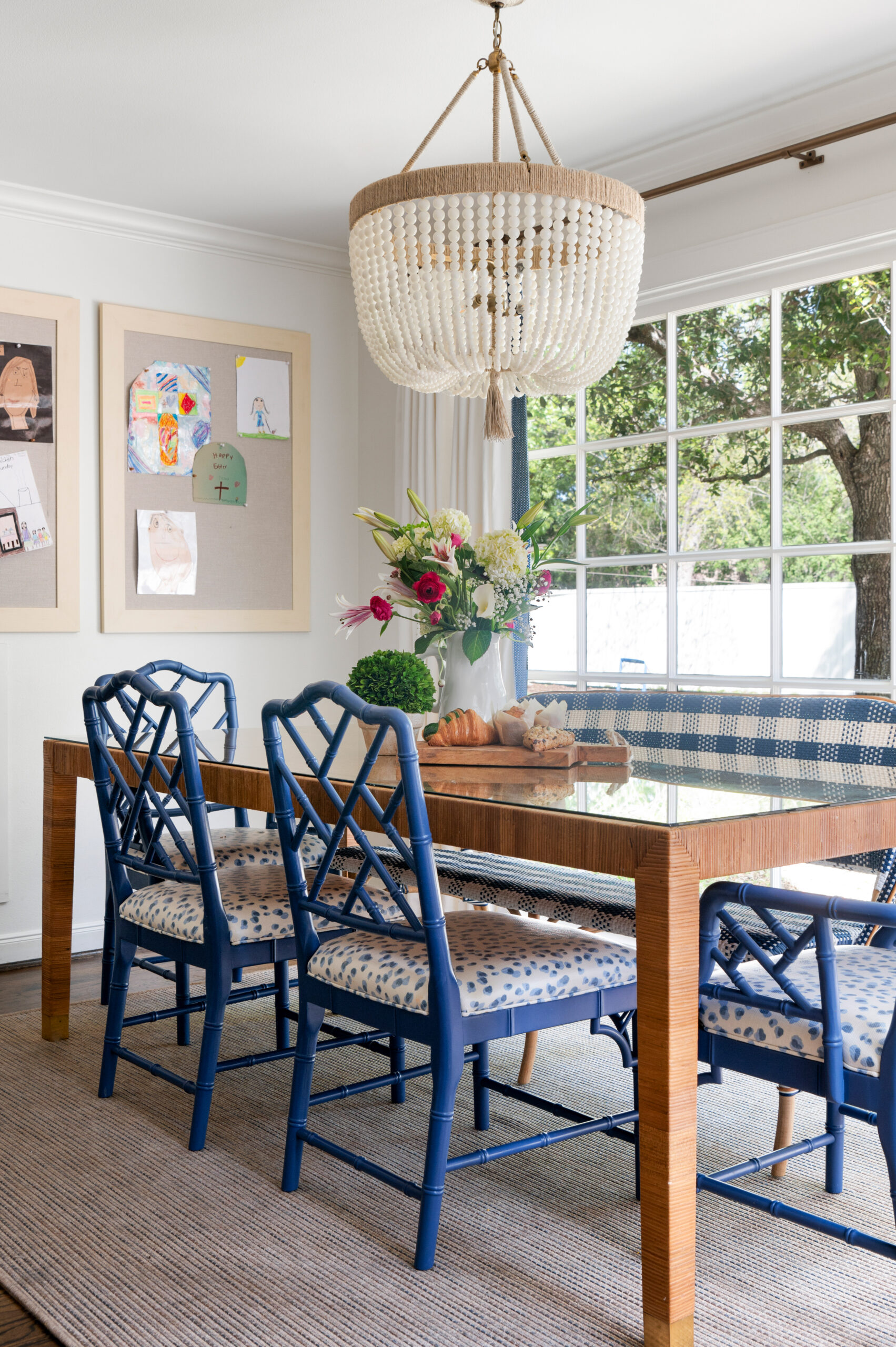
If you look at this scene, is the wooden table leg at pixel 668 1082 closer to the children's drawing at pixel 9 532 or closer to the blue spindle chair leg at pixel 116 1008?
the blue spindle chair leg at pixel 116 1008

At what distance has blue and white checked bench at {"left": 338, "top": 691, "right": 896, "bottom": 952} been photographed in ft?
7.34

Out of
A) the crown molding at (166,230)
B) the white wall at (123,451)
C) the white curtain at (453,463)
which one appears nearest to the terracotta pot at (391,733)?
the white curtain at (453,463)

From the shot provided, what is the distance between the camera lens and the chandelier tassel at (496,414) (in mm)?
2502

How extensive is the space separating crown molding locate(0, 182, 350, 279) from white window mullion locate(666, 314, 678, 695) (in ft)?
4.97

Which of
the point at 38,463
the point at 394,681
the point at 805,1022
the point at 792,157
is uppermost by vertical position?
the point at 792,157

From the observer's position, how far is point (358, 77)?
3.13 metres

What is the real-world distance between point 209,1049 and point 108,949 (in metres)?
1.02

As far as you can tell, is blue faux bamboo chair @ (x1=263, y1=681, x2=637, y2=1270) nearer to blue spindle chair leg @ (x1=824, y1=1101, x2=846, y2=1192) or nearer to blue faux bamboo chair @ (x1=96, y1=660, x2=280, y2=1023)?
blue spindle chair leg @ (x1=824, y1=1101, x2=846, y2=1192)

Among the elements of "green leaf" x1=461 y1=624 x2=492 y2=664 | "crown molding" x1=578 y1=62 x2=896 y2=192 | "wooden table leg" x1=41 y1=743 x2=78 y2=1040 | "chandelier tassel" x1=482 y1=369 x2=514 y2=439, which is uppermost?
"crown molding" x1=578 y1=62 x2=896 y2=192

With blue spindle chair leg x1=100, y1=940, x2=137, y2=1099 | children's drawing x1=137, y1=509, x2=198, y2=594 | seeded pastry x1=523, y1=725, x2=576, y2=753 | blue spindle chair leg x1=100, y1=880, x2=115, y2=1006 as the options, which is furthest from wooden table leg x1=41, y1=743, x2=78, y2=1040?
seeded pastry x1=523, y1=725, x2=576, y2=753

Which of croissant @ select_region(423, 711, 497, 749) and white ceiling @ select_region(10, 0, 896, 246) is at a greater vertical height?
white ceiling @ select_region(10, 0, 896, 246)

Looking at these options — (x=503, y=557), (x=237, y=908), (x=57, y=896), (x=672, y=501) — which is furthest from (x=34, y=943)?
(x=672, y=501)

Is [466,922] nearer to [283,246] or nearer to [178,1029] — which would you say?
[178,1029]

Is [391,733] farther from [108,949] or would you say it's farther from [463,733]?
[108,949]
